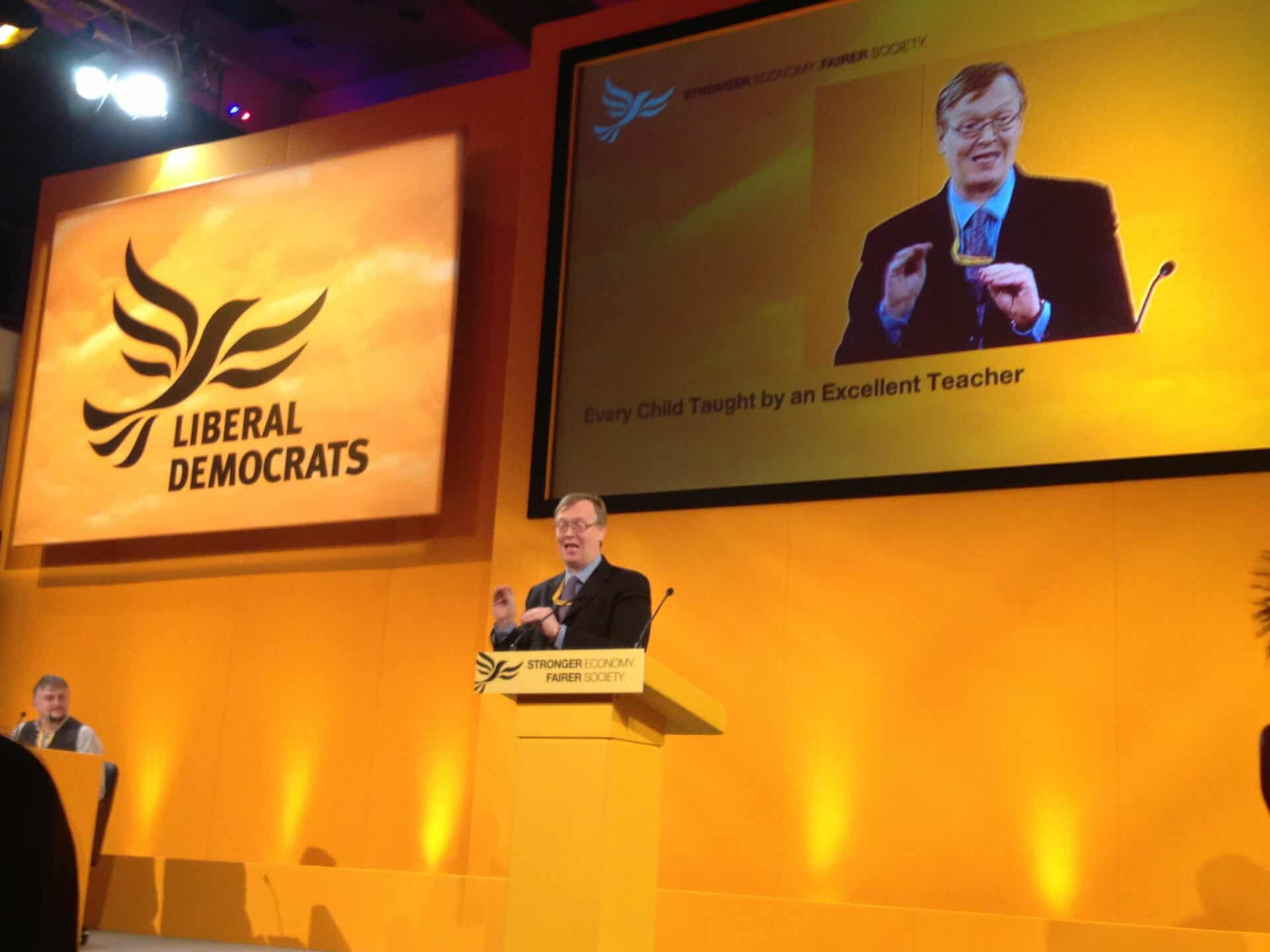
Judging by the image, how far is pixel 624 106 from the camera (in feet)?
22.1

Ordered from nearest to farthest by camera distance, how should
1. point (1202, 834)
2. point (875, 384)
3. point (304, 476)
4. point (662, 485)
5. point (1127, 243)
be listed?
point (1202, 834), point (1127, 243), point (875, 384), point (662, 485), point (304, 476)

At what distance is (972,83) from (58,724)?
508 cm

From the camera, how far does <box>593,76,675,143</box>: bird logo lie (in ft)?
21.7

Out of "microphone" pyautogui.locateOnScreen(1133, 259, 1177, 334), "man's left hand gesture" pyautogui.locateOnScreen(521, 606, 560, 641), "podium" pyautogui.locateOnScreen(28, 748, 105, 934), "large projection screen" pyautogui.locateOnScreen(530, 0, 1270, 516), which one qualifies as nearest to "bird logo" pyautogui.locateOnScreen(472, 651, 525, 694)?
"man's left hand gesture" pyautogui.locateOnScreen(521, 606, 560, 641)

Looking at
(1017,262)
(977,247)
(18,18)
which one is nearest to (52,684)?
(18,18)

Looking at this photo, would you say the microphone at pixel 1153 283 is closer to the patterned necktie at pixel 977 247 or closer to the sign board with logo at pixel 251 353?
the patterned necktie at pixel 977 247

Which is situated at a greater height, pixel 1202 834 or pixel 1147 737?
pixel 1147 737

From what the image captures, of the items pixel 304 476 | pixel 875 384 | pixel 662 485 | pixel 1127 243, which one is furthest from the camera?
pixel 304 476

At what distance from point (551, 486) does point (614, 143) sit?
1.66 metres

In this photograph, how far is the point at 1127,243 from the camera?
5.33 meters

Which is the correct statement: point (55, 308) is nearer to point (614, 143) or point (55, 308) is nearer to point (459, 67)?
point (459, 67)

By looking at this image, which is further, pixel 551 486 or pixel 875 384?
pixel 551 486

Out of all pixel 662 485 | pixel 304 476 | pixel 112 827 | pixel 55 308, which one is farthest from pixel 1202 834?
pixel 55 308

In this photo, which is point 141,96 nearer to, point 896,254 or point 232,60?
point 232,60
